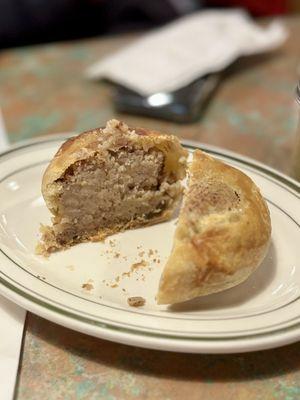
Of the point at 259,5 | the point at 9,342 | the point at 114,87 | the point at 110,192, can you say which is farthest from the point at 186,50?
the point at 9,342

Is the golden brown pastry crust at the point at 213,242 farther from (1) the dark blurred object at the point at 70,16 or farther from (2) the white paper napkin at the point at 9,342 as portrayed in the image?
(1) the dark blurred object at the point at 70,16

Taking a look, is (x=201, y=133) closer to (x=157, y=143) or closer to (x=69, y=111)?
(x=69, y=111)

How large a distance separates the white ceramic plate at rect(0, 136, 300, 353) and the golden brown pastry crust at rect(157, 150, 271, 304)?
0.17 feet

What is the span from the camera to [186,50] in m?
2.16

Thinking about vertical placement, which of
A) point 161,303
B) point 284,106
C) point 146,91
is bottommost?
point 284,106

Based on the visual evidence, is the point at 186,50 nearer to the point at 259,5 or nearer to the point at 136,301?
the point at 259,5

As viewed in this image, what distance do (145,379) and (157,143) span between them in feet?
1.77

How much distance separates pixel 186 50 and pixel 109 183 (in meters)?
1.06

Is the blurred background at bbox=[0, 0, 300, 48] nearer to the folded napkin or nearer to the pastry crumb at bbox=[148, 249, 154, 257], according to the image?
the folded napkin

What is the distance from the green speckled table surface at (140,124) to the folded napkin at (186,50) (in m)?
0.07

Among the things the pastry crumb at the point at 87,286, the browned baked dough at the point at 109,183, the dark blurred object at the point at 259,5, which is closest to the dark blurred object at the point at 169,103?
the browned baked dough at the point at 109,183

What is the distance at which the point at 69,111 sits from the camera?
195cm

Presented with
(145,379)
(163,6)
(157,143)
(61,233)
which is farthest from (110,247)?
(163,6)

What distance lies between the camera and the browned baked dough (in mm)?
1223
